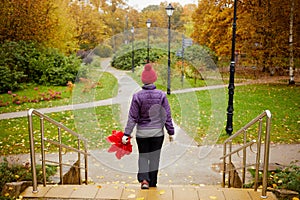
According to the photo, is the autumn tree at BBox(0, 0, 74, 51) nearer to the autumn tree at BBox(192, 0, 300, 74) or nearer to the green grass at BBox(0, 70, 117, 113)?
the green grass at BBox(0, 70, 117, 113)

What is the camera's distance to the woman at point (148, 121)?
3.72 m

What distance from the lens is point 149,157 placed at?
4.02m

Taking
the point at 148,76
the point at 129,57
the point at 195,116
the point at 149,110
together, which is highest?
the point at 129,57

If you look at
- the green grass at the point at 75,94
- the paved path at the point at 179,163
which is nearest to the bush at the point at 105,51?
→ the paved path at the point at 179,163

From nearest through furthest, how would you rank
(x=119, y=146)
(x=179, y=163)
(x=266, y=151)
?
(x=266, y=151), (x=119, y=146), (x=179, y=163)

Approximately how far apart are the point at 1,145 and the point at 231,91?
567 centimetres

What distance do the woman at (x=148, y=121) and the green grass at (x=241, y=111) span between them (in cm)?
423

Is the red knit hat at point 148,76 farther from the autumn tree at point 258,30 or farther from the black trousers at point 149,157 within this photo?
the autumn tree at point 258,30

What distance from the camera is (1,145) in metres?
7.60

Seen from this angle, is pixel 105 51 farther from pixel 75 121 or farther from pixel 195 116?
pixel 195 116

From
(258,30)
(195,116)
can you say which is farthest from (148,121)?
(258,30)

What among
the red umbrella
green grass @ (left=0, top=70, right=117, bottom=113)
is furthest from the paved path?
green grass @ (left=0, top=70, right=117, bottom=113)

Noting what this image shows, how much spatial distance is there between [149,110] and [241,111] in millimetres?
8292

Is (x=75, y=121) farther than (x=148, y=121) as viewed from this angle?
Yes
